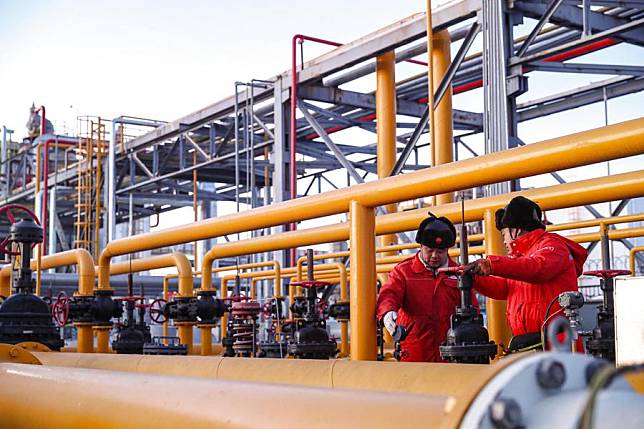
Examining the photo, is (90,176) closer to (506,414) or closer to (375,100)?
(375,100)

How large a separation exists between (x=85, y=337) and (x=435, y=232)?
2.62 metres

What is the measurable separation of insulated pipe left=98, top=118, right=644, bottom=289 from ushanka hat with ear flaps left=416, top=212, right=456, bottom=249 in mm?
438

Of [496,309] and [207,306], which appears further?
[207,306]

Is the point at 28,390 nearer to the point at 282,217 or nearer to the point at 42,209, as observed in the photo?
the point at 282,217

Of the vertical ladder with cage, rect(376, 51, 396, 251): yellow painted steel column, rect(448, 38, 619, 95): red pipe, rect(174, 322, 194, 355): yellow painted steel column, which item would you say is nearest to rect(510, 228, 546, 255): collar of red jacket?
rect(174, 322, 194, 355): yellow painted steel column

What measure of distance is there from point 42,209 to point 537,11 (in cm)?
1099

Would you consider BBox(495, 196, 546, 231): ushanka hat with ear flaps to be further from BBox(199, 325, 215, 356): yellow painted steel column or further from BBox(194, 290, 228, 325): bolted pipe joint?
BBox(199, 325, 215, 356): yellow painted steel column

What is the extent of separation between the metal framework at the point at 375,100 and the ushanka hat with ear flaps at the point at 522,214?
8.78 feet

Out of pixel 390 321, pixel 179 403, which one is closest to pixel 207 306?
pixel 390 321

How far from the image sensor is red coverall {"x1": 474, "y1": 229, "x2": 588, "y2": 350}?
2633 mm

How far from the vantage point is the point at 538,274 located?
8.65ft

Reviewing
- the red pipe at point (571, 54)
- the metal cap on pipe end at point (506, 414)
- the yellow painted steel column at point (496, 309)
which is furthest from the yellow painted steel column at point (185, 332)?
the red pipe at point (571, 54)

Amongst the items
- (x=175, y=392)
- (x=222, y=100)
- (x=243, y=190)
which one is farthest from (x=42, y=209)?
(x=175, y=392)

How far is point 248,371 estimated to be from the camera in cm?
254
